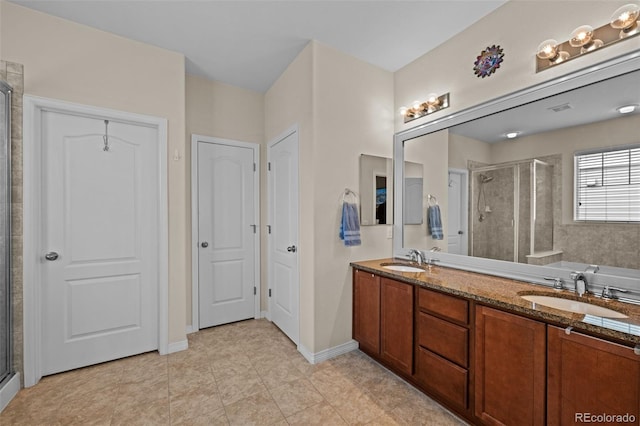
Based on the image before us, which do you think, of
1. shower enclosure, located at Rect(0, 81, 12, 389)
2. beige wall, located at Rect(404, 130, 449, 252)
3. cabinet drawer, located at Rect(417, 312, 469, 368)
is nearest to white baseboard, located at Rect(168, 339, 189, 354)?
shower enclosure, located at Rect(0, 81, 12, 389)

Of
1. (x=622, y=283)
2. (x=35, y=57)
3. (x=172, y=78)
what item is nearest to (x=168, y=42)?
(x=172, y=78)

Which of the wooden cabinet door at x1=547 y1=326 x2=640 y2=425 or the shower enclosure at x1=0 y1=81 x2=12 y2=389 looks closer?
the wooden cabinet door at x1=547 y1=326 x2=640 y2=425

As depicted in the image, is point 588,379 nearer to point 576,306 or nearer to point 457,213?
point 576,306

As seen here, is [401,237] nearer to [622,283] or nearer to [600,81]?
[622,283]

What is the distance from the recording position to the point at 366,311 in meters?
2.39

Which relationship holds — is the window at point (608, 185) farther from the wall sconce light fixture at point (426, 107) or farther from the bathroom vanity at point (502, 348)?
the wall sconce light fixture at point (426, 107)

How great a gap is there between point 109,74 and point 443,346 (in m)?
3.28

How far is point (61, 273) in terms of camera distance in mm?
2178

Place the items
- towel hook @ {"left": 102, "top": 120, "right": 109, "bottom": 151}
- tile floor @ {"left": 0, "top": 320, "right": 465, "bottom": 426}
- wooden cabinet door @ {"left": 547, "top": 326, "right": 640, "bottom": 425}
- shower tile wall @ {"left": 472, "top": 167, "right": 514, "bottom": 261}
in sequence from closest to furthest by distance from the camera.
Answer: wooden cabinet door @ {"left": 547, "top": 326, "right": 640, "bottom": 425}, tile floor @ {"left": 0, "top": 320, "right": 465, "bottom": 426}, shower tile wall @ {"left": 472, "top": 167, "right": 514, "bottom": 261}, towel hook @ {"left": 102, "top": 120, "right": 109, "bottom": 151}

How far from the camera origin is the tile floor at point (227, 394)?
5.59ft

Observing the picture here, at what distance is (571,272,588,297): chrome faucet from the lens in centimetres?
151

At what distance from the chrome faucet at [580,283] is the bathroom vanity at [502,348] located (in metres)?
0.04

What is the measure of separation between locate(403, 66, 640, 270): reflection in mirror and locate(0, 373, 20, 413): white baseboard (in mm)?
3290

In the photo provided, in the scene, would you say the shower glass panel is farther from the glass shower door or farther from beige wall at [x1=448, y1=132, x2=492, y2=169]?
beige wall at [x1=448, y1=132, x2=492, y2=169]
